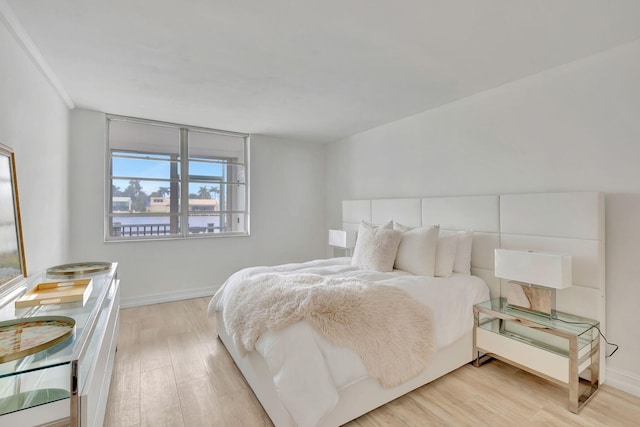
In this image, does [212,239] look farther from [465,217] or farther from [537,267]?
[537,267]

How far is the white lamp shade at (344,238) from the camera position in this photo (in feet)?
13.3

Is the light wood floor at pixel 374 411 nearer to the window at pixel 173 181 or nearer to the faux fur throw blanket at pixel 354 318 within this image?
the faux fur throw blanket at pixel 354 318

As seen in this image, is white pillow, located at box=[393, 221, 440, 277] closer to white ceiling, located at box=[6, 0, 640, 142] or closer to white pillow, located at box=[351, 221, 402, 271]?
white pillow, located at box=[351, 221, 402, 271]

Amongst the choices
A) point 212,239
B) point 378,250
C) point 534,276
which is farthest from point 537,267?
point 212,239

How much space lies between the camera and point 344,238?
4047 mm

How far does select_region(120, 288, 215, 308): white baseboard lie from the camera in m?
3.80

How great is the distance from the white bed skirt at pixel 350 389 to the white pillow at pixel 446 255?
1.87 ft

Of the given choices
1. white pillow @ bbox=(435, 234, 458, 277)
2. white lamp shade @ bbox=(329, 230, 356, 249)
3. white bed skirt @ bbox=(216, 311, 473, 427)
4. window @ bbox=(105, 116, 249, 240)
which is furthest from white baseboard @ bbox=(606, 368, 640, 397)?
window @ bbox=(105, 116, 249, 240)

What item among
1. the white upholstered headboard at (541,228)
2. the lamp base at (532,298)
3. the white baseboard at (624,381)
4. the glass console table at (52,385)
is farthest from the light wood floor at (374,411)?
the glass console table at (52,385)

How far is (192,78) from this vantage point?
8.71 feet

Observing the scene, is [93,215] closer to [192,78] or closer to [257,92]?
[192,78]

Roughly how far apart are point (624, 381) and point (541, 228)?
1.17m

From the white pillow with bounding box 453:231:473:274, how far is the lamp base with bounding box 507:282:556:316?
0.46 meters

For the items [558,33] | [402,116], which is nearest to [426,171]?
[402,116]
